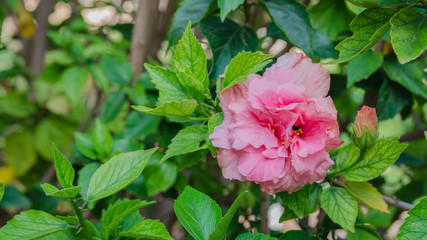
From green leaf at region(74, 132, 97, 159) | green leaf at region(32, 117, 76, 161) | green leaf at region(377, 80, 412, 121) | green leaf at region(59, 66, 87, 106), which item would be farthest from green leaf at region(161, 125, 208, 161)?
green leaf at region(32, 117, 76, 161)

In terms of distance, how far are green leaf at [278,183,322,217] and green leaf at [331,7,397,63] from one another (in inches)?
6.6

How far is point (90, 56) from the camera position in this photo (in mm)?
1196

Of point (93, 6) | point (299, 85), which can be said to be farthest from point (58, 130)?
point (299, 85)

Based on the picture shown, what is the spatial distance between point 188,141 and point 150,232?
0.12 m

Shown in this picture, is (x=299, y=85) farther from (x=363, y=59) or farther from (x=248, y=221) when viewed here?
(x=248, y=221)

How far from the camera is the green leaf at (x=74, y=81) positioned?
1153 millimetres

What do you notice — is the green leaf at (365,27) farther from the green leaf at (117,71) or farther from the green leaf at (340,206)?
the green leaf at (117,71)

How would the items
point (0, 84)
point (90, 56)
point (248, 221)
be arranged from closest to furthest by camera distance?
1. point (248, 221)
2. point (90, 56)
3. point (0, 84)

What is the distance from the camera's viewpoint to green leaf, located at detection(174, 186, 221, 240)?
0.52m

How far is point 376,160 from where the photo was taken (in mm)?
545

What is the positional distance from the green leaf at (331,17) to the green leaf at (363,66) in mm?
97

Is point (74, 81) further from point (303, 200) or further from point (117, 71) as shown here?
point (303, 200)

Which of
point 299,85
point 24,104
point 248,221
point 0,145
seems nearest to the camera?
point 299,85

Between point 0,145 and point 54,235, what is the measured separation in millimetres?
1121
